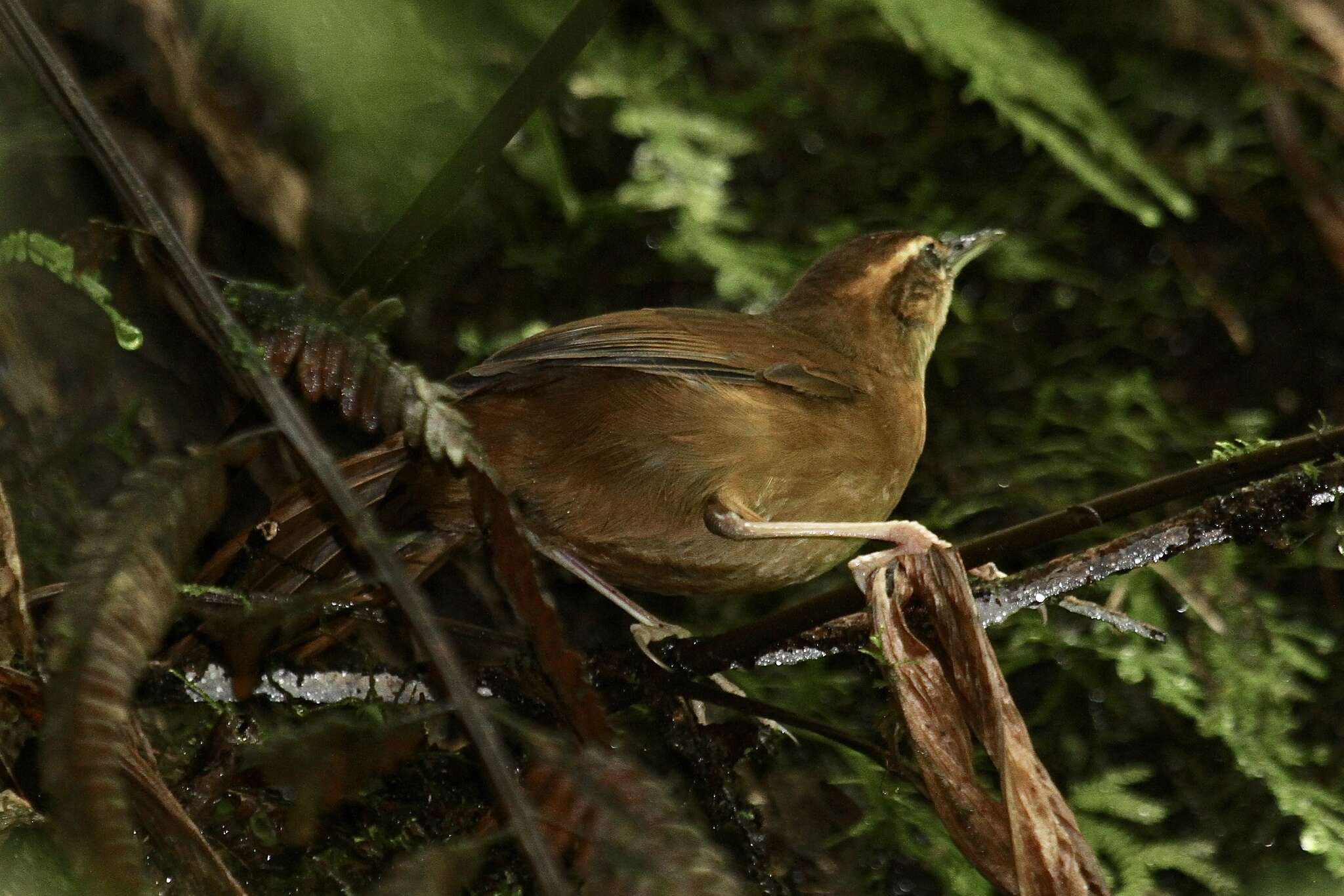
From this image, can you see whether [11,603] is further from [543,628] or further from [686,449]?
[686,449]

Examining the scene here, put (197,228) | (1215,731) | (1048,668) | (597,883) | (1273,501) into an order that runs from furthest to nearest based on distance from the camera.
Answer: (1048,668) < (197,228) < (1215,731) < (1273,501) < (597,883)

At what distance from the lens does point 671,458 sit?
3.04 meters

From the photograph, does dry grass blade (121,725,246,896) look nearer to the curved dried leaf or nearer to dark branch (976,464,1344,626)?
the curved dried leaf

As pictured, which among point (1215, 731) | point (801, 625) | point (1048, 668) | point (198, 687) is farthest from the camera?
point (1048, 668)

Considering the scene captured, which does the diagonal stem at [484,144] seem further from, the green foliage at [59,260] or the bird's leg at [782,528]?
the bird's leg at [782,528]

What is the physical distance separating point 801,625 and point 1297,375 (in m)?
2.53

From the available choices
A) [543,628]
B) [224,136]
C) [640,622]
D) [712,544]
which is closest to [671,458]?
[712,544]

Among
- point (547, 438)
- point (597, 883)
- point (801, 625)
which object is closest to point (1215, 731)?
point (801, 625)

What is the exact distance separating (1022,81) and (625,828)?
2672 mm

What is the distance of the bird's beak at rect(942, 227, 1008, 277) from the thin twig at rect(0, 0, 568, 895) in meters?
2.27

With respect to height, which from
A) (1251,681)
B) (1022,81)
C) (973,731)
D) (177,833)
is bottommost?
(1251,681)

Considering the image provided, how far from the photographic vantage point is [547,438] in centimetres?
304

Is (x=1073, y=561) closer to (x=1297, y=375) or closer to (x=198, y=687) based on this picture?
(x=198, y=687)

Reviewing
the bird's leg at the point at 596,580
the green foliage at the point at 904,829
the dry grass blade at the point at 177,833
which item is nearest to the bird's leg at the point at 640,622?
the bird's leg at the point at 596,580
